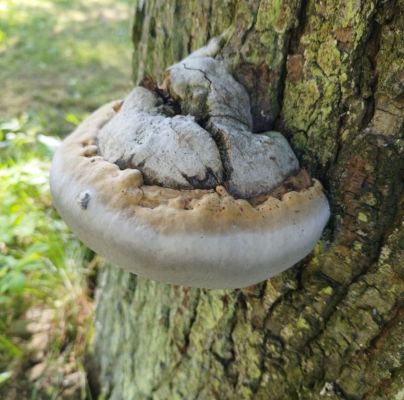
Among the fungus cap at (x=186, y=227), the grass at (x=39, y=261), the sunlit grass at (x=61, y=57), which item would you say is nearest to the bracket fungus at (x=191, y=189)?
the fungus cap at (x=186, y=227)

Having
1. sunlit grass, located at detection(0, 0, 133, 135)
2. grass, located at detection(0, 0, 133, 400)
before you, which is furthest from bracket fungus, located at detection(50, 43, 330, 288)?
sunlit grass, located at detection(0, 0, 133, 135)

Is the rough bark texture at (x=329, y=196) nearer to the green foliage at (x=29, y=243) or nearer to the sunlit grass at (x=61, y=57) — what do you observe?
the green foliage at (x=29, y=243)

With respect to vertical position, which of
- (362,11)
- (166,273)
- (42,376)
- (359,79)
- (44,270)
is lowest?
(42,376)

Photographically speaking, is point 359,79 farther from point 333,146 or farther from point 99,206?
point 99,206

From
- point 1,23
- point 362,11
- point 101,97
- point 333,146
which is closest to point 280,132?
point 333,146

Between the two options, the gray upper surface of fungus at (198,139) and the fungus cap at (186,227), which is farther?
the gray upper surface of fungus at (198,139)

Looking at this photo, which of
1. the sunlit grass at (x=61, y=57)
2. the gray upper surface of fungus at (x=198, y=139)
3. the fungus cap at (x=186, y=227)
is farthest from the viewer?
the sunlit grass at (x=61, y=57)

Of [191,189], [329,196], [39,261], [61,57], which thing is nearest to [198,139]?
[191,189]
